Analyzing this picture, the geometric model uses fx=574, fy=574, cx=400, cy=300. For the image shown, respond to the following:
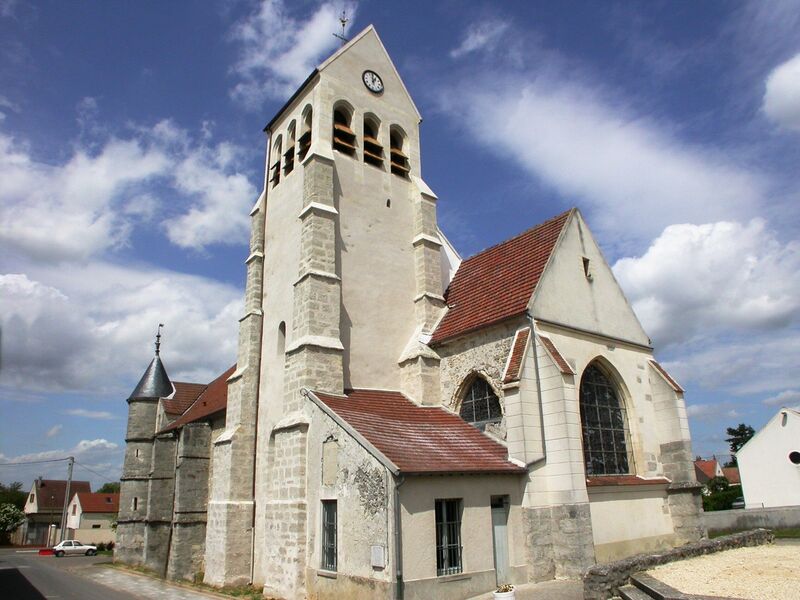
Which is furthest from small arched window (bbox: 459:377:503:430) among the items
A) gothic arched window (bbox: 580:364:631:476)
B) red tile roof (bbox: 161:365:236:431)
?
red tile roof (bbox: 161:365:236:431)

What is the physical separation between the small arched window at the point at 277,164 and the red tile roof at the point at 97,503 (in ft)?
151

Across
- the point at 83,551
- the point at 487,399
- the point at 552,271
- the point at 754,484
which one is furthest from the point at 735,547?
the point at 83,551

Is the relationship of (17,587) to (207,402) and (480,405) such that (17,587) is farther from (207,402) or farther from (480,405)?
(480,405)

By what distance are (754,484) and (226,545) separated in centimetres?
2820

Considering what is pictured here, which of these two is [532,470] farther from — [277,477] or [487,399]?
[277,477]

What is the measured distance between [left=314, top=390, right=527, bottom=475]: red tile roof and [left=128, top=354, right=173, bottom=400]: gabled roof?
18147 mm

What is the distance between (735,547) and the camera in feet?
45.0

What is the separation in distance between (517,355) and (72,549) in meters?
36.9

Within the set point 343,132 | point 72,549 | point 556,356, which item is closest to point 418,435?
point 556,356

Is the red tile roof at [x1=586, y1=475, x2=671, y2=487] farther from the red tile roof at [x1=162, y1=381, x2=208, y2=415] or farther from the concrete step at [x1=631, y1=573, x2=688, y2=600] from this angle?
the red tile roof at [x1=162, y1=381, x2=208, y2=415]

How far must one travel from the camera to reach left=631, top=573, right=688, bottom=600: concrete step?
8.10 meters

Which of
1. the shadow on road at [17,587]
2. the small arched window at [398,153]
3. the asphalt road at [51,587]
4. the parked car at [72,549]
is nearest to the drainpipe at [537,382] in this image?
the small arched window at [398,153]

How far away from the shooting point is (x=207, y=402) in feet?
88.3

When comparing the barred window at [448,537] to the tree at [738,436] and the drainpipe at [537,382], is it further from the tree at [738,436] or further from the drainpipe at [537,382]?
the tree at [738,436]
